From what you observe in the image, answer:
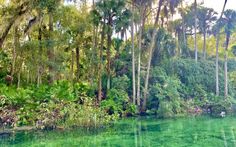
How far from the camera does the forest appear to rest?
16547mm

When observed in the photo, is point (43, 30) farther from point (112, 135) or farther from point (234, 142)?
point (234, 142)

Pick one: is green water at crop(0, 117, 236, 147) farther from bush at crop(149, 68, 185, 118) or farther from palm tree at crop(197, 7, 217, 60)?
palm tree at crop(197, 7, 217, 60)

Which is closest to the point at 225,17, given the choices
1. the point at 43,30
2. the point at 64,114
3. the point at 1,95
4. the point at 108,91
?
the point at 108,91

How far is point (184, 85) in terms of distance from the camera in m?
27.7

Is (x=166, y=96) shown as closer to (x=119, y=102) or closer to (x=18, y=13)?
(x=119, y=102)

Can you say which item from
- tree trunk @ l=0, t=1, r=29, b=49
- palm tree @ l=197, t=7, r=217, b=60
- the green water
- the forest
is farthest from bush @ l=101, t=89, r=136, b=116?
palm tree @ l=197, t=7, r=217, b=60

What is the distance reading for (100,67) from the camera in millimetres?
21844

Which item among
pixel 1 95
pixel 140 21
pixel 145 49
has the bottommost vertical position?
pixel 1 95

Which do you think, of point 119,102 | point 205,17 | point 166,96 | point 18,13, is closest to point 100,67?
point 119,102

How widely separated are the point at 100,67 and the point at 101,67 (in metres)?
0.23

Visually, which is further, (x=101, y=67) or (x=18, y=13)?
(x=101, y=67)

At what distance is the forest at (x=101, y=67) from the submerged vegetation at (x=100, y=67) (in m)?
0.05

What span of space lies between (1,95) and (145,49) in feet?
45.2

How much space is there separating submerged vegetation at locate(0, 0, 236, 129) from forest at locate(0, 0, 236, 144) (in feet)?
0.18
